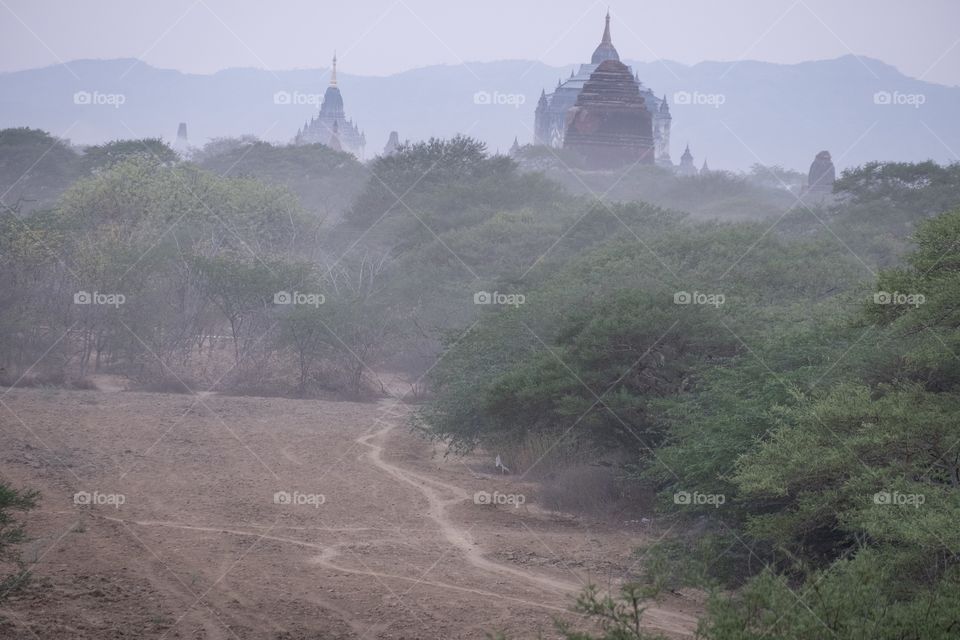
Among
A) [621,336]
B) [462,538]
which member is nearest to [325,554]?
[462,538]

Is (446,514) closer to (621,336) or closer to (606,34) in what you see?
(621,336)

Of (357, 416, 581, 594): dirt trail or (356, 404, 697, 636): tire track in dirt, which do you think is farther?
(357, 416, 581, 594): dirt trail

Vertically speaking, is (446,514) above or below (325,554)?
above

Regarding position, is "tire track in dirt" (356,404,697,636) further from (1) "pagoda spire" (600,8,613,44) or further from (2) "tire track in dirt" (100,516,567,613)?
(1) "pagoda spire" (600,8,613,44)

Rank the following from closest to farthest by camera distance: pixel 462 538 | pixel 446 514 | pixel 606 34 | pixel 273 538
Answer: pixel 273 538, pixel 462 538, pixel 446 514, pixel 606 34

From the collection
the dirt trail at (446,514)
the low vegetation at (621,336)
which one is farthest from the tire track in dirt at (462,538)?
the low vegetation at (621,336)

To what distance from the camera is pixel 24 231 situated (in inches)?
1069

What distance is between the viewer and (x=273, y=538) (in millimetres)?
12734

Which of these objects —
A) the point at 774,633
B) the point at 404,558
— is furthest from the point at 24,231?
the point at 774,633

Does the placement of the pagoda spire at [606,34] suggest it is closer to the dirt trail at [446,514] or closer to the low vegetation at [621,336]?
the low vegetation at [621,336]

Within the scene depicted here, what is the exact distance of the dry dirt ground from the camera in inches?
387

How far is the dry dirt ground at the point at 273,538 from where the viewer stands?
9.82 m

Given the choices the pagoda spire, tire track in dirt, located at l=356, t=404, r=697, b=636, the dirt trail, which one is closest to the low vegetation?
tire track in dirt, located at l=356, t=404, r=697, b=636

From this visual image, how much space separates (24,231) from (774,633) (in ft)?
79.5
